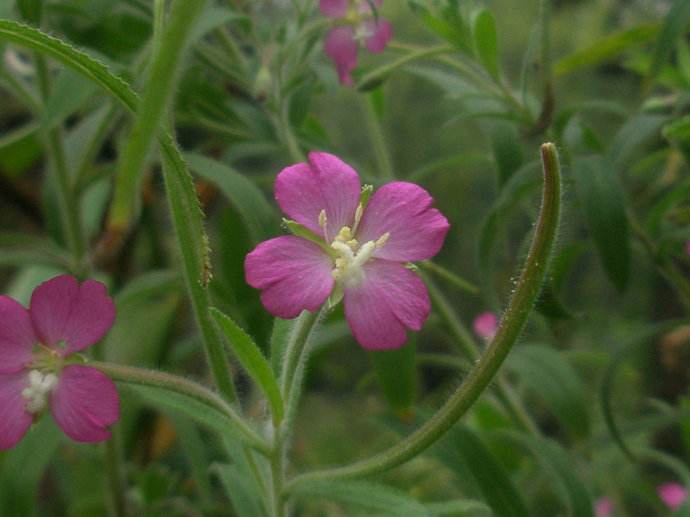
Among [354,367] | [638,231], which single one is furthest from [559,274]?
[354,367]

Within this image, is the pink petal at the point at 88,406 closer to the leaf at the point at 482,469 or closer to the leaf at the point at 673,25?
the leaf at the point at 482,469

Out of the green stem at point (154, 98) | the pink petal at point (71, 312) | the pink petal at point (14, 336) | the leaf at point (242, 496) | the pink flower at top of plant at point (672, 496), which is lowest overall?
the pink flower at top of plant at point (672, 496)

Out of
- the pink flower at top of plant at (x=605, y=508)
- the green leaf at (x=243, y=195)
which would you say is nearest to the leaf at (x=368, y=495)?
the green leaf at (x=243, y=195)

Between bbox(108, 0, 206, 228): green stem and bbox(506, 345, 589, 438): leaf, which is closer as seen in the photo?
bbox(108, 0, 206, 228): green stem

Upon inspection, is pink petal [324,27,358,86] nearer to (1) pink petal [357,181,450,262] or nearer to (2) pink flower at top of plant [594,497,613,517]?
(1) pink petal [357,181,450,262]


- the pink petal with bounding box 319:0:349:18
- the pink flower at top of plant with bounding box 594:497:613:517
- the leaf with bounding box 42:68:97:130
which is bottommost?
the pink flower at top of plant with bounding box 594:497:613:517

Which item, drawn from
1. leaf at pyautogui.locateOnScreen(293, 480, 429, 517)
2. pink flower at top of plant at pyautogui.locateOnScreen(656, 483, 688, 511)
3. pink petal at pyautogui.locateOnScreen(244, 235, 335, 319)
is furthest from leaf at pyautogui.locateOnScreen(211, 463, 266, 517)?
pink flower at top of plant at pyautogui.locateOnScreen(656, 483, 688, 511)

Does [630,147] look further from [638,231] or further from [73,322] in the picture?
[73,322]
